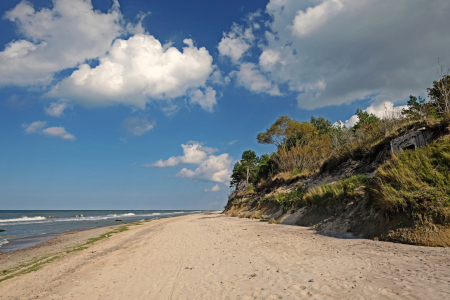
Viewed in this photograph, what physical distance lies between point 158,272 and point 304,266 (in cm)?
425

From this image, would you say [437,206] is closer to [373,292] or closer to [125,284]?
[373,292]

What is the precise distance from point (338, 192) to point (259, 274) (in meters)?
9.38

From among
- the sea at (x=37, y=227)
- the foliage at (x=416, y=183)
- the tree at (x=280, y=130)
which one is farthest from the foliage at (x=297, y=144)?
the sea at (x=37, y=227)

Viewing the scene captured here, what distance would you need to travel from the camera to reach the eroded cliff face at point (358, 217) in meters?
7.38

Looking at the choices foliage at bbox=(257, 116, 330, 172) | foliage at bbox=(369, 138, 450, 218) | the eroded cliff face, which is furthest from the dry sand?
foliage at bbox=(257, 116, 330, 172)

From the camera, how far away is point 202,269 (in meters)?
7.00

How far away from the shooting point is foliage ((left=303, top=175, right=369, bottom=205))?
507 inches

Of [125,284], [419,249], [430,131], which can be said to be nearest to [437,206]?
[419,249]

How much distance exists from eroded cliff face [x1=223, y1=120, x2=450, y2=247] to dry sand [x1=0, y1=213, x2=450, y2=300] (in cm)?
78

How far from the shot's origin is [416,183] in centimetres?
854

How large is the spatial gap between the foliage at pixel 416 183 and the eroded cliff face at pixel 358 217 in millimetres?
450

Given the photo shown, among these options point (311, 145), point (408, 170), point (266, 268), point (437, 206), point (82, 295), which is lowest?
point (82, 295)

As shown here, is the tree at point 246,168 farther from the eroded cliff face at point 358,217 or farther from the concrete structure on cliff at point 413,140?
the concrete structure on cliff at point 413,140

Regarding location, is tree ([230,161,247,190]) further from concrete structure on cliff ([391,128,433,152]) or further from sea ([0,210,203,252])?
concrete structure on cliff ([391,128,433,152])
